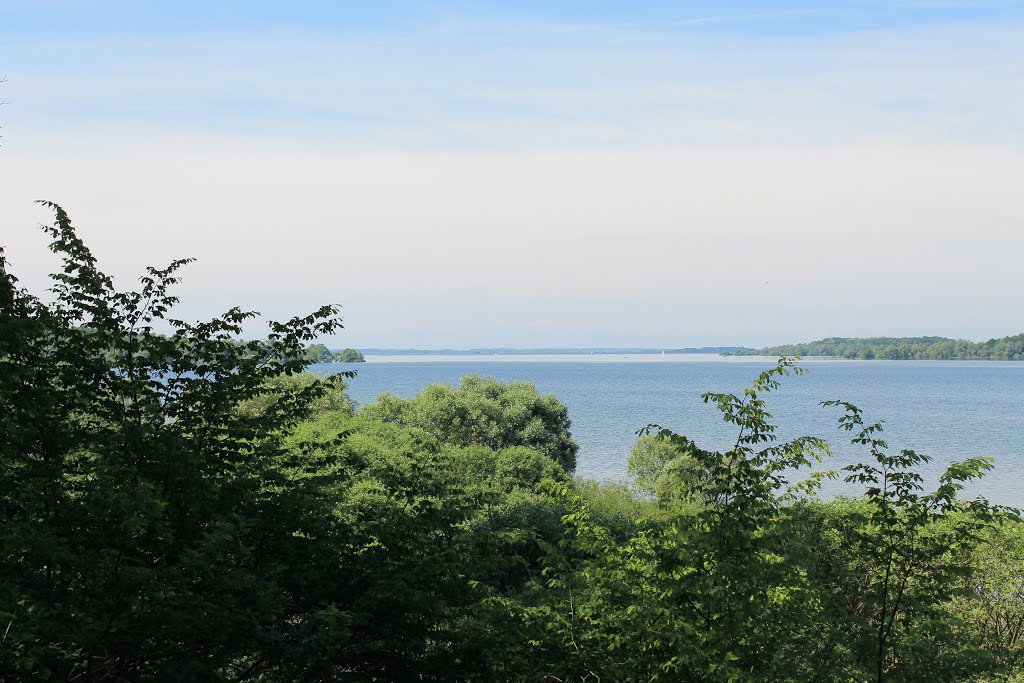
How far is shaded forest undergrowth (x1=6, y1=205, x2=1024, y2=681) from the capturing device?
351 inches

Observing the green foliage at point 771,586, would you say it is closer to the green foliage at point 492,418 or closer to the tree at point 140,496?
the tree at point 140,496

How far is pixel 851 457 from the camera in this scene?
72062 millimetres

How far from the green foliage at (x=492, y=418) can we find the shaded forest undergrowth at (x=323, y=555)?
1418 inches

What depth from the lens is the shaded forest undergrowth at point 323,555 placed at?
8922 millimetres

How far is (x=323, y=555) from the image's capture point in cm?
1113

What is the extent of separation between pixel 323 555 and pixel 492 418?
38477 mm

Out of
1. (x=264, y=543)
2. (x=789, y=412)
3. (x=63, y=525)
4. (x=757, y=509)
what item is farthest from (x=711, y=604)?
(x=789, y=412)

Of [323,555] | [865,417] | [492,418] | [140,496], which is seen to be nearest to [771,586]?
[323,555]

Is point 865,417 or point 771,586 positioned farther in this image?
point 865,417

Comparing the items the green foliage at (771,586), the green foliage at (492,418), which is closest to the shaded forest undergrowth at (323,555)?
the green foliage at (771,586)

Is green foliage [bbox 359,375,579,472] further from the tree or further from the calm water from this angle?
the tree

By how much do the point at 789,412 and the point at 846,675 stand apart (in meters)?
117

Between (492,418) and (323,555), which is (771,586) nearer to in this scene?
(323,555)

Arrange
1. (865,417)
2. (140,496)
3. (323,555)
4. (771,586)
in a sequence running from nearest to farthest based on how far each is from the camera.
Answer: (140,496)
(771,586)
(323,555)
(865,417)
